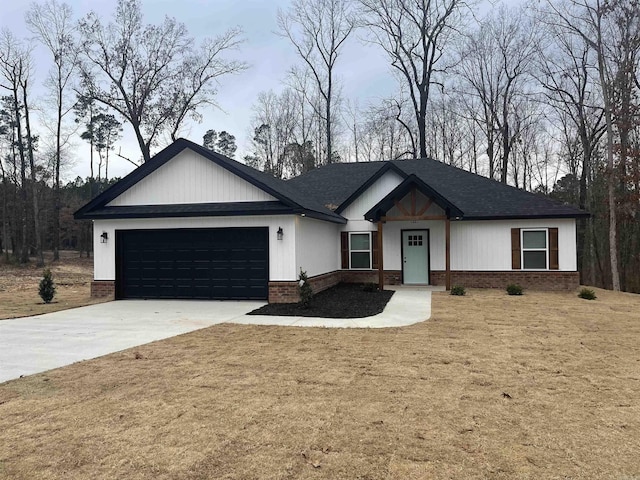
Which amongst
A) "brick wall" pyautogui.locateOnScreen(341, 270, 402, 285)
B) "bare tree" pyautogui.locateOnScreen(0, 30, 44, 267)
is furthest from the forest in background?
"brick wall" pyautogui.locateOnScreen(341, 270, 402, 285)

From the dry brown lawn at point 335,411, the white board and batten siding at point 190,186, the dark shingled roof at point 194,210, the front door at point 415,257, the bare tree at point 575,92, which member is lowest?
the dry brown lawn at point 335,411

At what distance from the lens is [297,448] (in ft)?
11.5

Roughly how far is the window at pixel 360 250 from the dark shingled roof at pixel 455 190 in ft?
4.42

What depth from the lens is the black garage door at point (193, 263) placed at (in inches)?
498

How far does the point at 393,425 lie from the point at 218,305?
28.7 feet

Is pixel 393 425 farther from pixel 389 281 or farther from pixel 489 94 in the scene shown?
pixel 489 94

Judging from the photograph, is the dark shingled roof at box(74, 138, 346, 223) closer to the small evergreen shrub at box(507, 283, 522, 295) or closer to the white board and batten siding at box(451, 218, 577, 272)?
the white board and batten siding at box(451, 218, 577, 272)

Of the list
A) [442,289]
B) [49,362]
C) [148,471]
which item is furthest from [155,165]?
[148,471]

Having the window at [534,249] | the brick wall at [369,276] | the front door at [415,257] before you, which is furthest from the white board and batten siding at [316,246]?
the window at [534,249]

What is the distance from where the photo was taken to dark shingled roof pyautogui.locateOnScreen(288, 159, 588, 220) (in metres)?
15.4

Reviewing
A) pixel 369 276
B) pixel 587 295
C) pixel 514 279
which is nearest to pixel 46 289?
pixel 369 276

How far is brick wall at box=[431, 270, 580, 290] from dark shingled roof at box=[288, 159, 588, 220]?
204 cm

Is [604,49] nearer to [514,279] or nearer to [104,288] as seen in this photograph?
[514,279]

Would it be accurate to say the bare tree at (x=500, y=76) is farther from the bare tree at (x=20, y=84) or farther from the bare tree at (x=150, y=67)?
the bare tree at (x=20, y=84)
